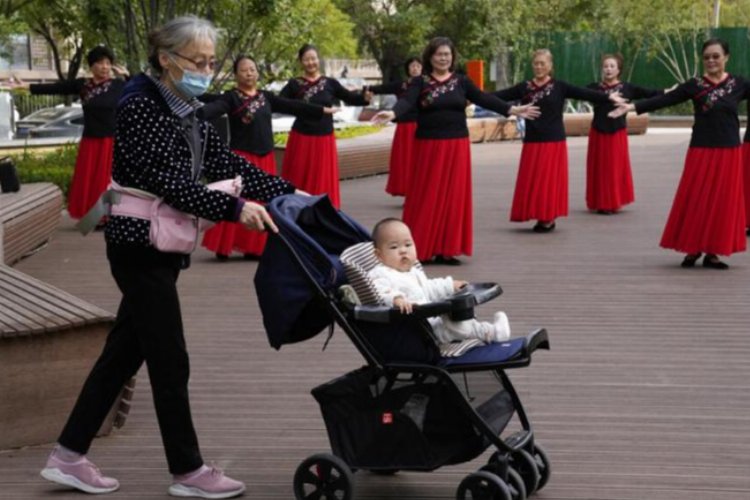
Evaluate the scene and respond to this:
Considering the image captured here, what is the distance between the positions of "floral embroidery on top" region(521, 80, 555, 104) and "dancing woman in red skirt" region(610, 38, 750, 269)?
244cm

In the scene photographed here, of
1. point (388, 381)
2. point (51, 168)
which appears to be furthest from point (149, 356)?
point (51, 168)

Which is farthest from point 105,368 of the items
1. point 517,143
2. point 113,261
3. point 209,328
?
point 517,143

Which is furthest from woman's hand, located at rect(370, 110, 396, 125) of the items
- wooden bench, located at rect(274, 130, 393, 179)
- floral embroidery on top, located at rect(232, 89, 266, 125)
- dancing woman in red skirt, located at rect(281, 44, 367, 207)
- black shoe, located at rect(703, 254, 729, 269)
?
wooden bench, located at rect(274, 130, 393, 179)

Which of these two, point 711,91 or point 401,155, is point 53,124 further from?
point 711,91

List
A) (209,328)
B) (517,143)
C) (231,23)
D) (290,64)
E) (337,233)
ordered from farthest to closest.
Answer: (517,143)
(290,64)
(231,23)
(209,328)
(337,233)

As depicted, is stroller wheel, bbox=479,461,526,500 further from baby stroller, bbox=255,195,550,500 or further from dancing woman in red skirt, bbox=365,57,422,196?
dancing woman in red skirt, bbox=365,57,422,196

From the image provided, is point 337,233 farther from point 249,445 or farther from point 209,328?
point 209,328

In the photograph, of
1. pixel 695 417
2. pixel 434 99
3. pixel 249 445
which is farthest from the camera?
pixel 434 99

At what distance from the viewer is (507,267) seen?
12.8m

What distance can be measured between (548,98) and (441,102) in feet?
9.19

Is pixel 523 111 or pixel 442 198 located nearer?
pixel 442 198

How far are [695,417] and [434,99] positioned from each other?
5.90 metres

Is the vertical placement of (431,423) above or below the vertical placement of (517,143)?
above

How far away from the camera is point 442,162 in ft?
41.9
